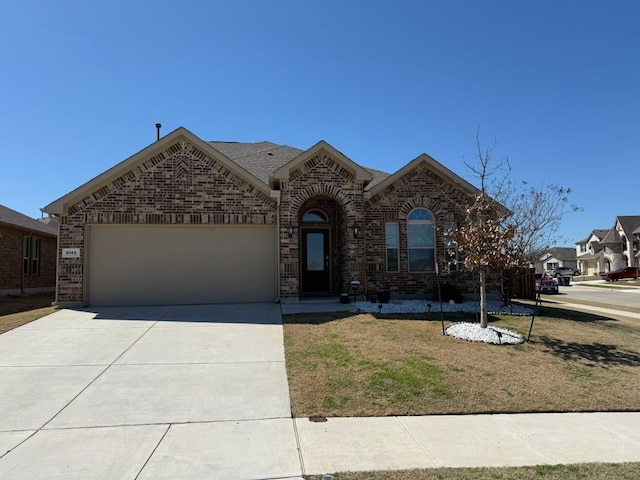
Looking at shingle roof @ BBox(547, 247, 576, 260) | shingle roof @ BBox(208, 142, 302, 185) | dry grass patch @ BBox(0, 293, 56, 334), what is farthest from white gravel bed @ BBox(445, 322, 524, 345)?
shingle roof @ BBox(547, 247, 576, 260)

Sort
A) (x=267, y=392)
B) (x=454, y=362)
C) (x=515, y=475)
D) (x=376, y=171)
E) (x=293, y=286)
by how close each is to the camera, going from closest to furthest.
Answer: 1. (x=515, y=475)
2. (x=267, y=392)
3. (x=454, y=362)
4. (x=293, y=286)
5. (x=376, y=171)

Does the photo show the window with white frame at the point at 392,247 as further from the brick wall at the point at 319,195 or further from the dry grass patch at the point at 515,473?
the dry grass patch at the point at 515,473

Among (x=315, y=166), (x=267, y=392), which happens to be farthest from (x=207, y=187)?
(x=267, y=392)

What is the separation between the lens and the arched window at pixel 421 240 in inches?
559

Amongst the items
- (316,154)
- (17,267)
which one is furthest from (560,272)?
(17,267)

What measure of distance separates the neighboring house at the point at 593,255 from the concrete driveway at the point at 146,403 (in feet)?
231

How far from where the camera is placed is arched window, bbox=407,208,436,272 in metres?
14.2

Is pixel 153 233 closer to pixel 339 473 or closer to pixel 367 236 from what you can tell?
pixel 367 236

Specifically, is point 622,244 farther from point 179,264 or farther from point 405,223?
point 179,264

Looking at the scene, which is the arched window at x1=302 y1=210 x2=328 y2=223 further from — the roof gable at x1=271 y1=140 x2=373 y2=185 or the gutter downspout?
the roof gable at x1=271 y1=140 x2=373 y2=185

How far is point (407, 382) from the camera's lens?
6.30m

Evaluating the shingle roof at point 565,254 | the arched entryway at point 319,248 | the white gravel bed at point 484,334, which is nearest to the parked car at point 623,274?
the shingle roof at point 565,254

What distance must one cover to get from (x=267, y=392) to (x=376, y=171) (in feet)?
42.9

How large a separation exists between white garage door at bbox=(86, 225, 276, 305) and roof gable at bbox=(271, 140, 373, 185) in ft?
5.66
